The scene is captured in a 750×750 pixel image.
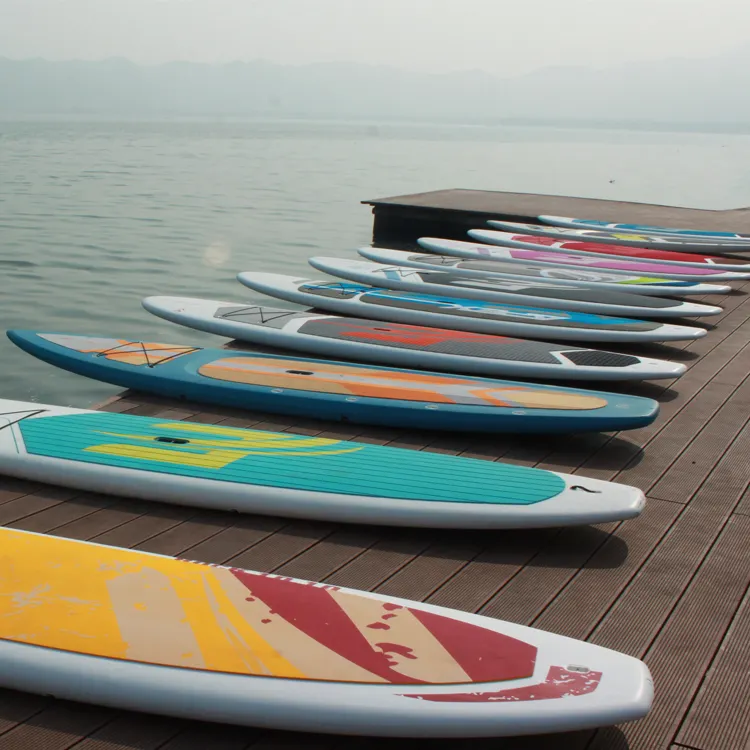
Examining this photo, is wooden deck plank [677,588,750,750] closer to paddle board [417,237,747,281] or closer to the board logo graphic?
the board logo graphic

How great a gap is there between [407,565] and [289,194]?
18606 mm

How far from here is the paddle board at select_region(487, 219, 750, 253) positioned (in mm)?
8516

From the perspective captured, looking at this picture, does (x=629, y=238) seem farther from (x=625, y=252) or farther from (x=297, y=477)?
(x=297, y=477)

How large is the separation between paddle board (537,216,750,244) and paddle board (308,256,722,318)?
2534mm

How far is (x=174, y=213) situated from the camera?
55.6ft

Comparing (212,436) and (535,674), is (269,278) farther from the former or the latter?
(535,674)

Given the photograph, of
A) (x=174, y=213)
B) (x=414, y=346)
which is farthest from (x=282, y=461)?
(x=174, y=213)

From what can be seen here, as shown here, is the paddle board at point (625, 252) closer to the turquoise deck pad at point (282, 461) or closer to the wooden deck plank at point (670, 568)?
the wooden deck plank at point (670, 568)

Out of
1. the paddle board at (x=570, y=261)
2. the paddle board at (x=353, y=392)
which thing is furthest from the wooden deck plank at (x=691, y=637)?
the paddle board at (x=570, y=261)

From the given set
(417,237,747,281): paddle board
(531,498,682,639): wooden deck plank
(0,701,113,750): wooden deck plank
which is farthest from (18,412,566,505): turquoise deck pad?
(417,237,747,281): paddle board

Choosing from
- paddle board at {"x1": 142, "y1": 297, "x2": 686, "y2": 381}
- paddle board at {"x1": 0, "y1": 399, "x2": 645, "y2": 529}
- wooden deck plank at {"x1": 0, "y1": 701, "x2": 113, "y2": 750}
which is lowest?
wooden deck plank at {"x1": 0, "y1": 701, "x2": 113, "y2": 750}

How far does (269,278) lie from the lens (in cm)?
716

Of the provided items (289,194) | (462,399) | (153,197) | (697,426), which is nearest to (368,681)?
(462,399)

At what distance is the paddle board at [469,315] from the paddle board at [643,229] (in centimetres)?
338
